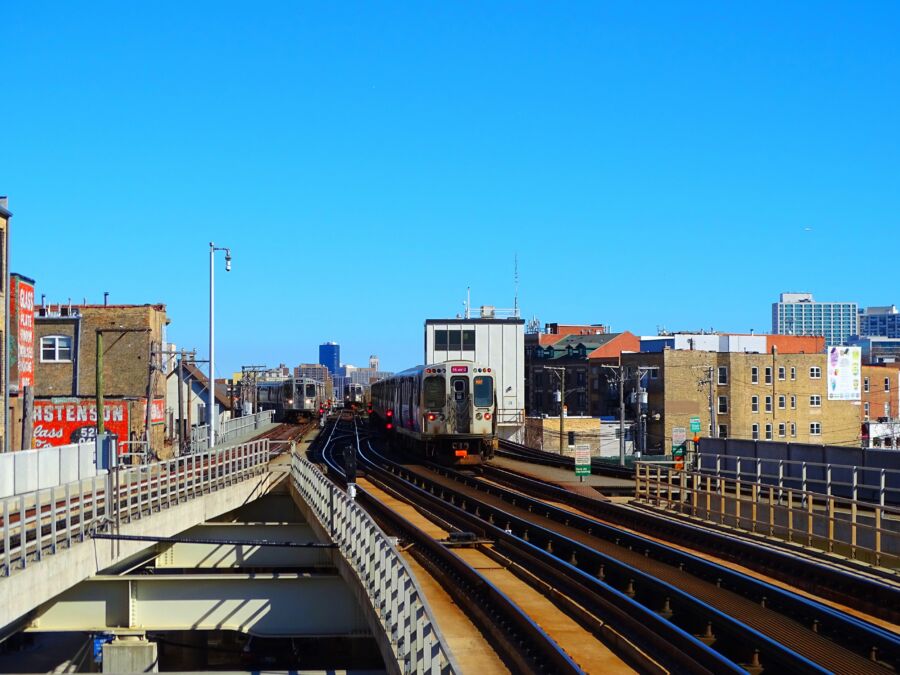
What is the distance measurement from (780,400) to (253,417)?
36.7 meters

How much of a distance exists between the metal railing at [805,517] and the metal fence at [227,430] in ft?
69.6

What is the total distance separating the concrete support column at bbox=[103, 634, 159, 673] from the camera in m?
19.2

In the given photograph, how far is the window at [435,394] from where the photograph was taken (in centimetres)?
3475

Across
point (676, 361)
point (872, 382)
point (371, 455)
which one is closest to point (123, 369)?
point (371, 455)

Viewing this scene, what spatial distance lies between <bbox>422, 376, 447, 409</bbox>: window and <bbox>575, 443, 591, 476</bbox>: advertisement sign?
7951 millimetres

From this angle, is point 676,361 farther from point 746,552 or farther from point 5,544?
point 5,544

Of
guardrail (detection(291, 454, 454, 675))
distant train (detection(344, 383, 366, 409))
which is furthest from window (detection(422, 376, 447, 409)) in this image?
distant train (detection(344, 383, 366, 409))

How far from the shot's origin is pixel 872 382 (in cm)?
8969

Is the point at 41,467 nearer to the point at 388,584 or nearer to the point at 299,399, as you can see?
the point at 388,584

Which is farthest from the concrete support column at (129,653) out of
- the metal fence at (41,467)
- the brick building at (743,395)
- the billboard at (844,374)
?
the billboard at (844,374)

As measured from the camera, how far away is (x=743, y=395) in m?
71.8

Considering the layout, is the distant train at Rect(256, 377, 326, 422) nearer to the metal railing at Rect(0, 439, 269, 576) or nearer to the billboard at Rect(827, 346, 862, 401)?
the billboard at Rect(827, 346, 862, 401)

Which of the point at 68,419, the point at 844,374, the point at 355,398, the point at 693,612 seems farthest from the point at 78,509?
the point at 355,398

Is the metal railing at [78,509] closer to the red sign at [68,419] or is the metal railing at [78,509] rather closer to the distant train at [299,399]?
the red sign at [68,419]
